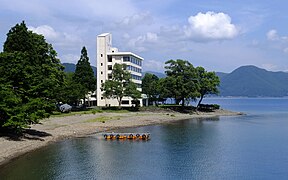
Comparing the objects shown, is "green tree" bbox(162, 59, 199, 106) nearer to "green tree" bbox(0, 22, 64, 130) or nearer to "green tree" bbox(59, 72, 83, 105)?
"green tree" bbox(59, 72, 83, 105)

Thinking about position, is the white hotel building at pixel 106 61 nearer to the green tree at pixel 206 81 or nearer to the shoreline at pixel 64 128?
the shoreline at pixel 64 128

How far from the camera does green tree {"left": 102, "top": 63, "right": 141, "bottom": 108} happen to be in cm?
8569

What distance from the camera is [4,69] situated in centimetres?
4169

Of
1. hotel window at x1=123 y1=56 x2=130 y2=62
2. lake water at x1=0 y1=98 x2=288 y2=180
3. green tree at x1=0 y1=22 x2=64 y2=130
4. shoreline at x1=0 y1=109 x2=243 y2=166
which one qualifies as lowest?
lake water at x1=0 y1=98 x2=288 y2=180

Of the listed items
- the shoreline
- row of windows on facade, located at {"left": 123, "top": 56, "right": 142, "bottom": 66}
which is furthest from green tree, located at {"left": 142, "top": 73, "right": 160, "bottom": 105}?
the shoreline

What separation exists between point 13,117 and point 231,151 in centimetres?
2432

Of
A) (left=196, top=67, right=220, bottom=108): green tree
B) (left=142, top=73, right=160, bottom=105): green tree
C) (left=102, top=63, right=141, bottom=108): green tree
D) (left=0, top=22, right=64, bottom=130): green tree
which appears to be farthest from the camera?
(left=142, top=73, right=160, bottom=105): green tree

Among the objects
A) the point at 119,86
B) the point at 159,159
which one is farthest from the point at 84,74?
the point at 159,159

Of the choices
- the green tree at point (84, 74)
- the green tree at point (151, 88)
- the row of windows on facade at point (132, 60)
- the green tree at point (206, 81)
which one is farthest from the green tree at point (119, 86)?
the green tree at point (206, 81)

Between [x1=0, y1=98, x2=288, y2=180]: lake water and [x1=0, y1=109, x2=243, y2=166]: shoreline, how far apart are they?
152cm

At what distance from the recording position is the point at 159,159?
1441 inches

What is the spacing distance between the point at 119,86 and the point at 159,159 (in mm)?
51239

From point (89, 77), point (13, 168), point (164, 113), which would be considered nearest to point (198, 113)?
point (164, 113)

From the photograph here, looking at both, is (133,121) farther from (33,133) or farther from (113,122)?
(33,133)
